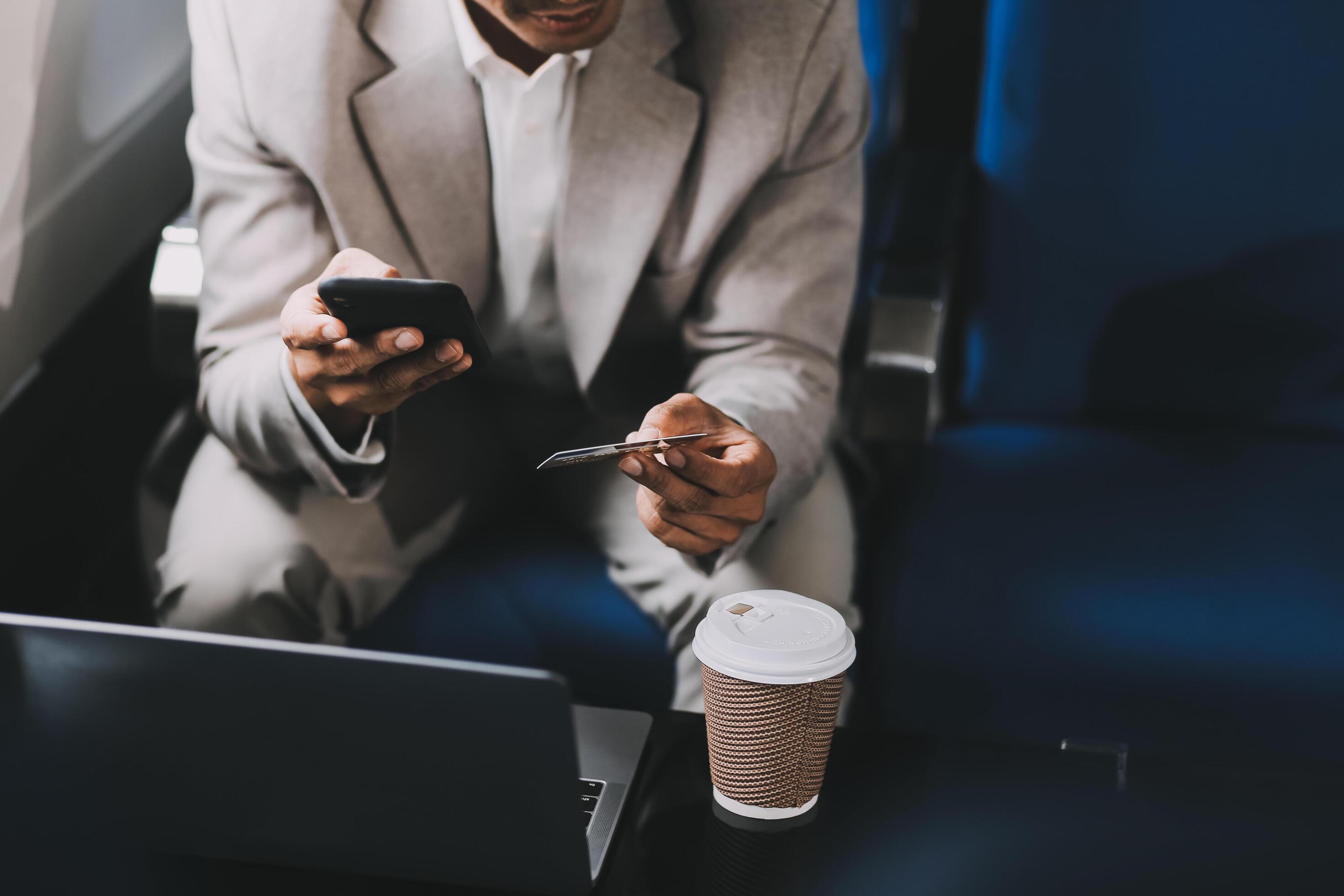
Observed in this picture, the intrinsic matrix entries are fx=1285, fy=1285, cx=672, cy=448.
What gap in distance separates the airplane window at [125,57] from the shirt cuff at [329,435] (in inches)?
16.8

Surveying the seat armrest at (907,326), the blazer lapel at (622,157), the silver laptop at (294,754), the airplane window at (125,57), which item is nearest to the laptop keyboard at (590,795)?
the silver laptop at (294,754)

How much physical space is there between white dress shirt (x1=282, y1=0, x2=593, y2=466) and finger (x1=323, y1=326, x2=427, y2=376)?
122 millimetres

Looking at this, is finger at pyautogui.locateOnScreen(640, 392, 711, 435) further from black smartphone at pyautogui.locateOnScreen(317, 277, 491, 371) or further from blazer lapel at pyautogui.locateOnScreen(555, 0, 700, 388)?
blazer lapel at pyautogui.locateOnScreen(555, 0, 700, 388)

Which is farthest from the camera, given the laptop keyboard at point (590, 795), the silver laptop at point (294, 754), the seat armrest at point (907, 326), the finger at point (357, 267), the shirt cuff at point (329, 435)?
the seat armrest at point (907, 326)

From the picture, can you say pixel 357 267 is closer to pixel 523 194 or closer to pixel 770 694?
pixel 523 194

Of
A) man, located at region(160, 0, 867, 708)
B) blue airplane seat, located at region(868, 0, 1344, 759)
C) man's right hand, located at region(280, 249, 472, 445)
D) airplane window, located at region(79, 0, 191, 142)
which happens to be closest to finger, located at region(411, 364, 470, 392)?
man's right hand, located at region(280, 249, 472, 445)

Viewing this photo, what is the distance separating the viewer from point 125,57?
1252 mm

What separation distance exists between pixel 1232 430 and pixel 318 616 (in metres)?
0.88

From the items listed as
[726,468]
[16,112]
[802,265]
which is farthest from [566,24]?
[16,112]

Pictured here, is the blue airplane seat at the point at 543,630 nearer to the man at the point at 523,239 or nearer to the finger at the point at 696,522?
the man at the point at 523,239

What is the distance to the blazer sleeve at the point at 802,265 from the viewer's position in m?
1.05

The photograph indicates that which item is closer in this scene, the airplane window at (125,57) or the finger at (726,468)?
the finger at (726,468)

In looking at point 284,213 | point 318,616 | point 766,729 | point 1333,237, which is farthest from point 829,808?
point 1333,237

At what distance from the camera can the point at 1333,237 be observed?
120 cm
